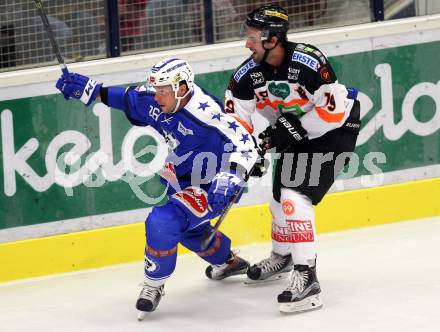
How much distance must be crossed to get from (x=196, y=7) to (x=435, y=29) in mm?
1425

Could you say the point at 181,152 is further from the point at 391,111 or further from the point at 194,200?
the point at 391,111

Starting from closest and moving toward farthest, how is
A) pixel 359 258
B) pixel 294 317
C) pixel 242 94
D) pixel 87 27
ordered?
pixel 294 317 → pixel 242 94 → pixel 359 258 → pixel 87 27

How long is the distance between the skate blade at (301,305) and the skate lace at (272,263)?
1.85 feet

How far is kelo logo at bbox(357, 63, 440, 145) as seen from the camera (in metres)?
6.38

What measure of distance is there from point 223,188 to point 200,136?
1.15 ft

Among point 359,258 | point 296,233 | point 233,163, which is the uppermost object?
point 233,163

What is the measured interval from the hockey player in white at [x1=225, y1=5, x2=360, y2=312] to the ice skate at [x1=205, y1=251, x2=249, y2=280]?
373 mm

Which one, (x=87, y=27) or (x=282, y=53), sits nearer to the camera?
(x=282, y=53)

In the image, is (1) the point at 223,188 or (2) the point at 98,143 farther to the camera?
(2) the point at 98,143

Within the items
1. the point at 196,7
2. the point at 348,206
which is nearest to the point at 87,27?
the point at 196,7

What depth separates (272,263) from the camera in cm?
531

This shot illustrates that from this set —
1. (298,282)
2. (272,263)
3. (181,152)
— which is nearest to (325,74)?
(181,152)

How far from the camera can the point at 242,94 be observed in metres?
5.04

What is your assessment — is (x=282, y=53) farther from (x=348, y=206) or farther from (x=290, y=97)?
(x=348, y=206)
